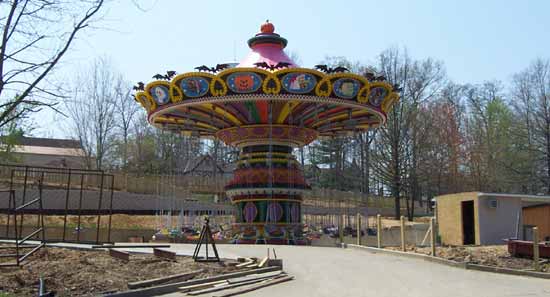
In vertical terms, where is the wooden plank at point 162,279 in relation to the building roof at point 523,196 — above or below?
below

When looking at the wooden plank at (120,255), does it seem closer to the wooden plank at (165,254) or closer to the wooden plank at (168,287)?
the wooden plank at (165,254)

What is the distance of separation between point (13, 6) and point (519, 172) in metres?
41.8

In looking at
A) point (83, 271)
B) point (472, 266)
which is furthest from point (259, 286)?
point (472, 266)

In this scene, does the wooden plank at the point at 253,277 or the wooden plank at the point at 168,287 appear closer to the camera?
the wooden plank at the point at 168,287

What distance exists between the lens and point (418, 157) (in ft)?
151

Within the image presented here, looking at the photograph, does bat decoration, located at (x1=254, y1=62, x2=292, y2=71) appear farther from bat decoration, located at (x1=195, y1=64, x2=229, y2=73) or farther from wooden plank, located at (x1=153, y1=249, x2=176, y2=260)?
wooden plank, located at (x1=153, y1=249, x2=176, y2=260)

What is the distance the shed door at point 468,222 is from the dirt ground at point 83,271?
1470 centimetres

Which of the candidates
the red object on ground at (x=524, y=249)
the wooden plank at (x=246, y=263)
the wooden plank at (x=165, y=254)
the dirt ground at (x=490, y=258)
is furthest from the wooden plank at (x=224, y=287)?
the red object on ground at (x=524, y=249)

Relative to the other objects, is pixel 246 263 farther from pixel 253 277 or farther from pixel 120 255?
pixel 120 255

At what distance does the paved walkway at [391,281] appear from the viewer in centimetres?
1114

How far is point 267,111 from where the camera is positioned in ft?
84.8

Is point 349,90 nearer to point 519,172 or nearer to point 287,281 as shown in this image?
point 287,281

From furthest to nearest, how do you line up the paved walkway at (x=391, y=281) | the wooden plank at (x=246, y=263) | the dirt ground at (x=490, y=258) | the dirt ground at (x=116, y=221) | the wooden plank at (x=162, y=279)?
the dirt ground at (x=116, y=221), the dirt ground at (x=490, y=258), the wooden plank at (x=246, y=263), the paved walkway at (x=391, y=281), the wooden plank at (x=162, y=279)

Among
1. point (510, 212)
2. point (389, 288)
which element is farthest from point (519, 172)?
point (389, 288)
